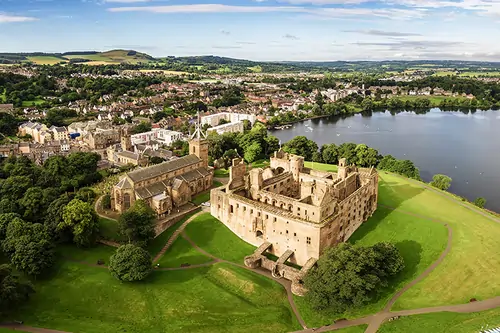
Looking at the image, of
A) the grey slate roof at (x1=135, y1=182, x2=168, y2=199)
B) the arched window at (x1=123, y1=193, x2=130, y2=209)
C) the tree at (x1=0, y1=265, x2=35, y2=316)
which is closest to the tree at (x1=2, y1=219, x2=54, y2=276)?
the tree at (x1=0, y1=265, x2=35, y2=316)

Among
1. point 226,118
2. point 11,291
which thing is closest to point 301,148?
point 226,118

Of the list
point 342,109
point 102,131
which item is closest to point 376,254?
point 102,131

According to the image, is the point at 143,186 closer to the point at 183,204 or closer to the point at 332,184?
the point at 183,204

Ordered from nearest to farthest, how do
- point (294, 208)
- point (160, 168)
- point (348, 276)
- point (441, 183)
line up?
point (348, 276), point (294, 208), point (160, 168), point (441, 183)

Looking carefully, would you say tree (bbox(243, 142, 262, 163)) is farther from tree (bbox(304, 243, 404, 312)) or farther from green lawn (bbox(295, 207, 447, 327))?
tree (bbox(304, 243, 404, 312))

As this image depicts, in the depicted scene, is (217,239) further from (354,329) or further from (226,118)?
(226,118)

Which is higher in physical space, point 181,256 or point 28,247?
point 28,247
